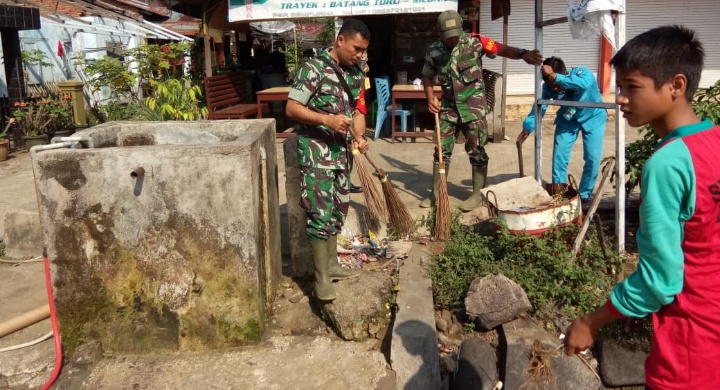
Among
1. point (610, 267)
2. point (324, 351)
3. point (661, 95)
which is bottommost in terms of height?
point (324, 351)

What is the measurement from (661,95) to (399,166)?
603 cm

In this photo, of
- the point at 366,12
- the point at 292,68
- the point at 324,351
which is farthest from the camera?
the point at 292,68

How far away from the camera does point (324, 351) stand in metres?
3.58

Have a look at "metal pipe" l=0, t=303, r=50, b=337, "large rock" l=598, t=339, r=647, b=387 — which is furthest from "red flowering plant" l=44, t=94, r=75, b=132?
"large rock" l=598, t=339, r=647, b=387

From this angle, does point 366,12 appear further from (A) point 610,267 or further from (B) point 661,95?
(B) point 661,95

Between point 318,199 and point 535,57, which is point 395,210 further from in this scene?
point 535,57

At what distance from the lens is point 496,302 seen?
11.4 ft

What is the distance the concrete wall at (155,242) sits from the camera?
3326mm

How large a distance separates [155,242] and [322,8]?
6.16 metres

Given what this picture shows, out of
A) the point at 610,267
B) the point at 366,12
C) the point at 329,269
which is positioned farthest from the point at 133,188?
the point at 366,12

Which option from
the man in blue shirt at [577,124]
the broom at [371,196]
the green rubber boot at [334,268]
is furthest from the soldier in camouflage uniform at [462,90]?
the green rubber boot at [334,268]

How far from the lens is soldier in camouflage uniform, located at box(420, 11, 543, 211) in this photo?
17.7ft

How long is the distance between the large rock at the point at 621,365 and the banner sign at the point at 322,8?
6.28 m

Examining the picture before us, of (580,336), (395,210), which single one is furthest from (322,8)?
(580,336)
